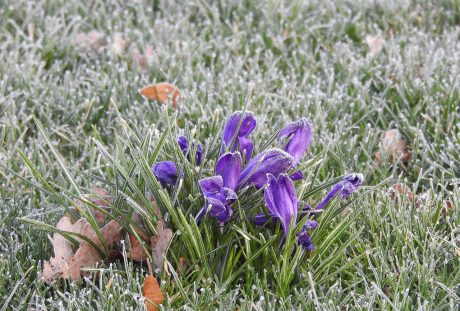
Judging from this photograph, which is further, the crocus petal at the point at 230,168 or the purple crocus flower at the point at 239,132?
the purple crocus flower at the point at 239,132

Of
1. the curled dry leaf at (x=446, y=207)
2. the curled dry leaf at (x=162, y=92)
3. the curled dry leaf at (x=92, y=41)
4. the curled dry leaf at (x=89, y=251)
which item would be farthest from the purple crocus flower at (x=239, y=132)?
the curled dry leaf at (x=92, y=41)

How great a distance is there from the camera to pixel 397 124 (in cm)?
327

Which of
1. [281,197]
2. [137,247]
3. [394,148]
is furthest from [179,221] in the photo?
[394,148]

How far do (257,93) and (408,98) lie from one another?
0.71 m

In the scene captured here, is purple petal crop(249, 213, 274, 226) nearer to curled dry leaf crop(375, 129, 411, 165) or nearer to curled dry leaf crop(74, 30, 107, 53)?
curled dry leaf crop(375, 129, 411, 165)

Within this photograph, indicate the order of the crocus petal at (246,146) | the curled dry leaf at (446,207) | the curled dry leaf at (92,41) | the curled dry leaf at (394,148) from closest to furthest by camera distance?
1. the crocus petal at (246,146)
2. the curled dry leaf at (446,207)
3. the curled dry leaf at (394,148)
4. the curled dry leaf at (92,41)

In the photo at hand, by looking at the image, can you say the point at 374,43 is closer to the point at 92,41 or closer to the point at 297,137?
the point at 92,41

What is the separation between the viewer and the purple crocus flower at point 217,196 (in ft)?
7.00

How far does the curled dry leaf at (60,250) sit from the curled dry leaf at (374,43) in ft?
7.11

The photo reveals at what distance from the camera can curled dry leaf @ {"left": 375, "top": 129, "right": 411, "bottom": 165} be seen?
3032mm

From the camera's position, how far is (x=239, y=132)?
7.73 feet

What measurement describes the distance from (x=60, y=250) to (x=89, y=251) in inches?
3.7

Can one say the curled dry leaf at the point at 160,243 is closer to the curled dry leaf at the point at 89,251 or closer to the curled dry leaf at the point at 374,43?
the curled dry leaf at the point at 89,251

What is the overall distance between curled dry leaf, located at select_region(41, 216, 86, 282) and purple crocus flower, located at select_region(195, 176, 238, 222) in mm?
445
